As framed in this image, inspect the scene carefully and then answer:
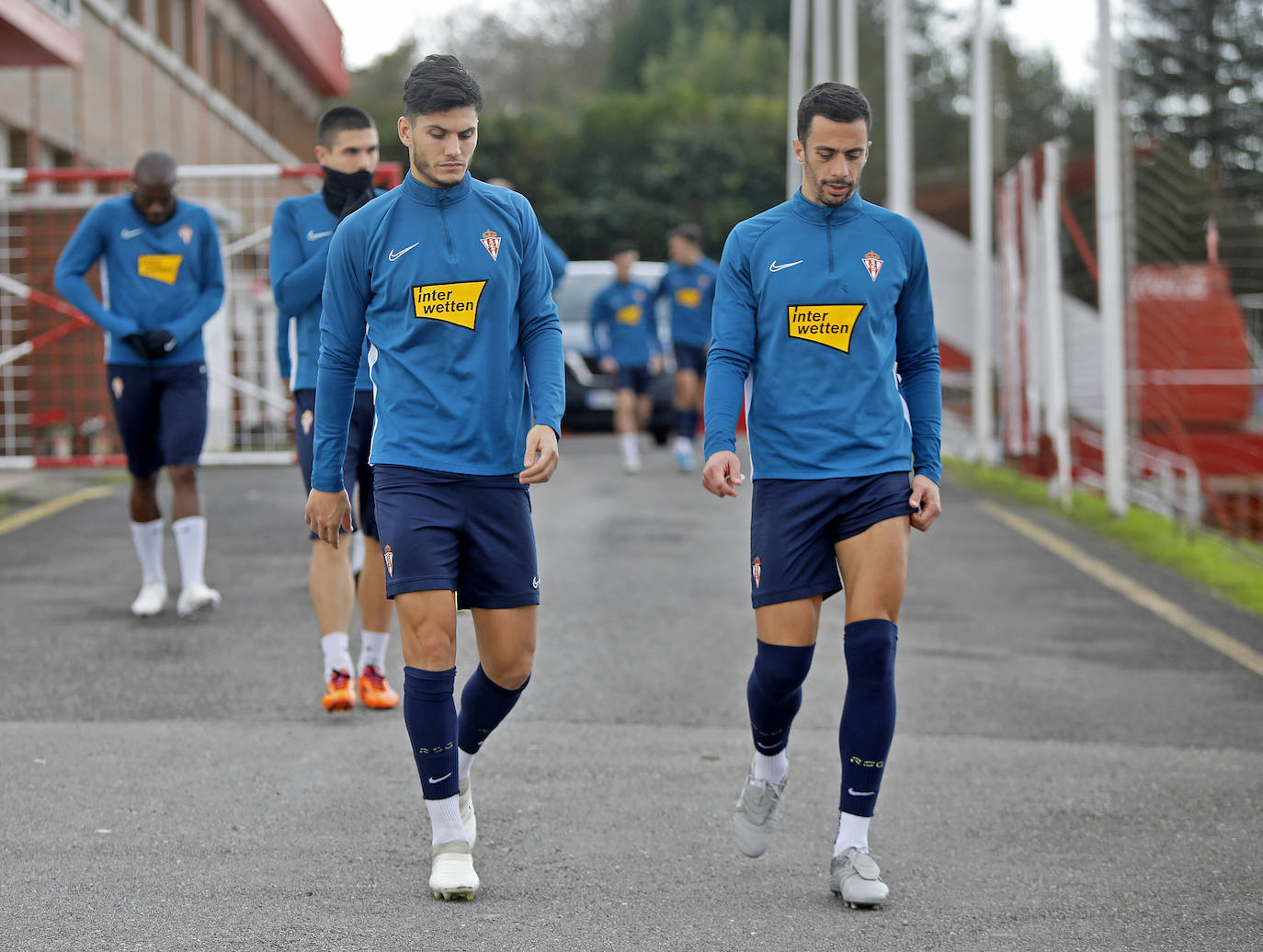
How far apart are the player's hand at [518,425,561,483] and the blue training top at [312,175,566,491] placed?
6cm

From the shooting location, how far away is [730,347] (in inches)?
179

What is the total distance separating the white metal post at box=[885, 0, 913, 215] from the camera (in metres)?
19.2

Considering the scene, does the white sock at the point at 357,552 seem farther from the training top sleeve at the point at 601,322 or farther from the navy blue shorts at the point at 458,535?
the training top sleeve at the point at 601,322

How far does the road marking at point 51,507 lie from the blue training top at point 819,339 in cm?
769

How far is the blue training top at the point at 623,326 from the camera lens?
624 inches

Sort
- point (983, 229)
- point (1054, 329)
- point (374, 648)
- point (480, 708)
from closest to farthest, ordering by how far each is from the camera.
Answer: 1. point (480, 708)
2. point (374, 648)
3. point (1054, 329)
4. point (983, 229)

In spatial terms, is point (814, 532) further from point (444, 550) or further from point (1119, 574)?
point (1119, 574)

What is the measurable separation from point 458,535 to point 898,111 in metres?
16.0

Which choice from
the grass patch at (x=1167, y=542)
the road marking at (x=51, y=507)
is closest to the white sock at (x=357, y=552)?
the road marking at (x=51, y=507)

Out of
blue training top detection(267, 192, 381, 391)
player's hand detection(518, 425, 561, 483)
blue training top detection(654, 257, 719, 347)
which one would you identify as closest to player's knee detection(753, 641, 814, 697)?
player's hand detection(518, 425, 561, 483)

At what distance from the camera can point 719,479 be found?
4402 millimetres

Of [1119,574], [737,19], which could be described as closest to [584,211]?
[737,19]

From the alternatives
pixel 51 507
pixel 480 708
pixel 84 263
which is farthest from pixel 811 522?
pixel 51 507

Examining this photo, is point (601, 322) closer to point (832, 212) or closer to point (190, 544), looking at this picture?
point (190, 544)
